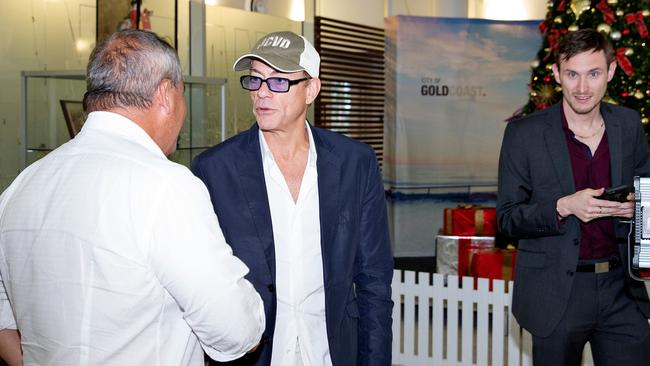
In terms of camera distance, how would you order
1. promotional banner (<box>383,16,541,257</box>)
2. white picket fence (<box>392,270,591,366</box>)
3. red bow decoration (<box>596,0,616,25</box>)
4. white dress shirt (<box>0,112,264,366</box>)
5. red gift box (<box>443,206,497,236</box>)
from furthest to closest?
promotional banner (<box>383,16,541,257</box>), red gift box (<box>443,206,497,236</box>), red bow decoration (<box>596,0,616,25</box>), white picket fence (<box>392,270,591,366</box>), white dress shirt (<box>0,112,264,366</box>)

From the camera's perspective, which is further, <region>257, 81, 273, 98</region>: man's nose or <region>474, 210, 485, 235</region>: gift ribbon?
<region>474, 210, 485, 235</region>: gift ribbon

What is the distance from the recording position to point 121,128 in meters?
1.95

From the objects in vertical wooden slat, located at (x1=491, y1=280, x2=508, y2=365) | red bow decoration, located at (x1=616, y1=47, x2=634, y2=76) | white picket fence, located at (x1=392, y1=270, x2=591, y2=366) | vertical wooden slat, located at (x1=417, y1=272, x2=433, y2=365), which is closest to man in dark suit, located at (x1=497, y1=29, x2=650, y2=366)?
white picket fence, located at (x1=392, y1=270, x2=591, y2=366)

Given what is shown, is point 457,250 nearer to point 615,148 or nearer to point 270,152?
point 615,148

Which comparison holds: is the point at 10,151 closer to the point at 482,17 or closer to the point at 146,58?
the point at 146,58

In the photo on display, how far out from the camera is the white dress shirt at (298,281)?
2699mm

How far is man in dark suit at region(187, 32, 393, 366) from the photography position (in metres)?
2.71

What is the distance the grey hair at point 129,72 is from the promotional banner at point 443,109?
28.8 ft

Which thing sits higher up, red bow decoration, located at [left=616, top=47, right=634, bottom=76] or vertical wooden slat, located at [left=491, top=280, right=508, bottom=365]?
red bow decoration, located at [left=616, top=47, right=634, bottom=76]

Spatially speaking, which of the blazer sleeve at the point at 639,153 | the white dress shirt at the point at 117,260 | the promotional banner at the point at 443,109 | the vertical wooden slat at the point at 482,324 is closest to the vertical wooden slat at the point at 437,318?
the vertical wooden slat at the point at 482,324

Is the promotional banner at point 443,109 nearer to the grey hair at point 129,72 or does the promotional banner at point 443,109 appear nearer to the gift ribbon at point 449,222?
the gift ribbon at point 449,222

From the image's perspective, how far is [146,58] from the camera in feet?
6.50

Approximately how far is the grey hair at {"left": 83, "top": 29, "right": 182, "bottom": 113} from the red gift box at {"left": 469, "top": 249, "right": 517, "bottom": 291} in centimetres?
615

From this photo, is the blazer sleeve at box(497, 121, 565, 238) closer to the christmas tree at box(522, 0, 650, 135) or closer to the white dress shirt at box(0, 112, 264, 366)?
the white dress shirt at box(0, 112, 264, 366)
